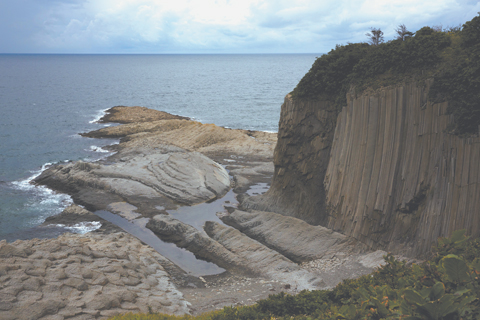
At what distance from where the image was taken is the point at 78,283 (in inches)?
638

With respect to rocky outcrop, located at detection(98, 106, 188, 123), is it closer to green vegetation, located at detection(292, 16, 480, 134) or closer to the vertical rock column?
green vegetation, located at detection(292, 16, 480, 134)

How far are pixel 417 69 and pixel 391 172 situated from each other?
6.02 metres

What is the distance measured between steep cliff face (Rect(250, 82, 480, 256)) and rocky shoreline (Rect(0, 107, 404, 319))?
181 cm

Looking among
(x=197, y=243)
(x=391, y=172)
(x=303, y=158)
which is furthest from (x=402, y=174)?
(x=197, y=243)

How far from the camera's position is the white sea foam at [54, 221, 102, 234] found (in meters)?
27.3

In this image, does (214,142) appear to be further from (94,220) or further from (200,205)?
(94,220)

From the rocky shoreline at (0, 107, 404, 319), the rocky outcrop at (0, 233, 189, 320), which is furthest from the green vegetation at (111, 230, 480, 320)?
the rocky shoreline at (0, 107, 404, 319)

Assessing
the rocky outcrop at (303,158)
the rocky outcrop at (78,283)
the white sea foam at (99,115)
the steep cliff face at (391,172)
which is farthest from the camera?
the white sea foam at (99,115)

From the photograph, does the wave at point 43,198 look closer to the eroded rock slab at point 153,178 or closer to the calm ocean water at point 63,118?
the calm ocean water at point 63,118

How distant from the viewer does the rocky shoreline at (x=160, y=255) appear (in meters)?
15.7

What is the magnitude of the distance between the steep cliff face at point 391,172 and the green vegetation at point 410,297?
13.1 feet

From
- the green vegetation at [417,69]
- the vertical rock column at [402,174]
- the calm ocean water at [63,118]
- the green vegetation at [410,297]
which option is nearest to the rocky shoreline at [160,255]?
the vertical rock column at [402,174]

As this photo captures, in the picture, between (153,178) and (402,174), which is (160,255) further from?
(402,174)

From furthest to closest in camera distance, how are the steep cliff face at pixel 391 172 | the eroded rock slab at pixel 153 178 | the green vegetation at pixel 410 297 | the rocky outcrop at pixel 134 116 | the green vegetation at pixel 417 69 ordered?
the rocky outcrop at pixel 134 116
the eroded rock slab at pixel 153 178
the green vegetation at pixel 417 69
the steep cliff face at pixel 391 172
the green vegetation at pixel 410 297
